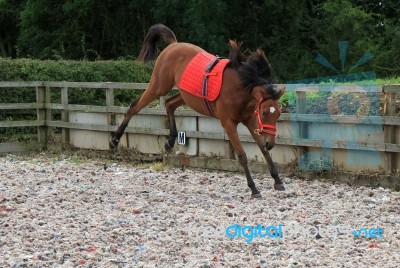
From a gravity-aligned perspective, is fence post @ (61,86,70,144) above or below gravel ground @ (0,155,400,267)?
above

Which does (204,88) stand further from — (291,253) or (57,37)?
(57,37)

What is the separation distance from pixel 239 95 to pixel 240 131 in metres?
1.85

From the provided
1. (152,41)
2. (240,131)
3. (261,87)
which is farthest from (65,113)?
(261,87)

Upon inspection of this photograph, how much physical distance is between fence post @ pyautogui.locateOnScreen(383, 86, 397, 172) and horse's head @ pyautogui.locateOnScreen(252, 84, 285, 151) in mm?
1429

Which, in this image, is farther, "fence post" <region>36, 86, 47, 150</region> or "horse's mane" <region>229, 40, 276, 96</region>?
"fence post" <region>36, 86, 47, 150</region>

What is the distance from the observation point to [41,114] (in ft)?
41.4

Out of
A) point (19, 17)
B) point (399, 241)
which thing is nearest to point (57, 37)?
point (19, 17)

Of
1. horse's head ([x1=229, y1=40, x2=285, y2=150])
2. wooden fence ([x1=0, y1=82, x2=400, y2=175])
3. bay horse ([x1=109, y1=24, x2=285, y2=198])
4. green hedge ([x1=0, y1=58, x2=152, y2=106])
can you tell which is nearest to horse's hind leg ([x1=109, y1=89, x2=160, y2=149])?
bay horse ([x1=109, y1=24, x2=285, y2=198])

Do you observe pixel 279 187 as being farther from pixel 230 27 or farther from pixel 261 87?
pixel 230 27

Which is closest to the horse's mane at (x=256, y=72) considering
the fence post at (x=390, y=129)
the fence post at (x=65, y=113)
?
the fence post at (x=390, y=129)

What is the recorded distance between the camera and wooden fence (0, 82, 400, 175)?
27.1 ft

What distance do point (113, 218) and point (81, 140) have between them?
18.5 ft

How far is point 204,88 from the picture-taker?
8.27 m

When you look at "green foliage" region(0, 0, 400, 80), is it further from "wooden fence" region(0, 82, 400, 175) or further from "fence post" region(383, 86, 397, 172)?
"fence post" region(383, 86, 397, 172)
